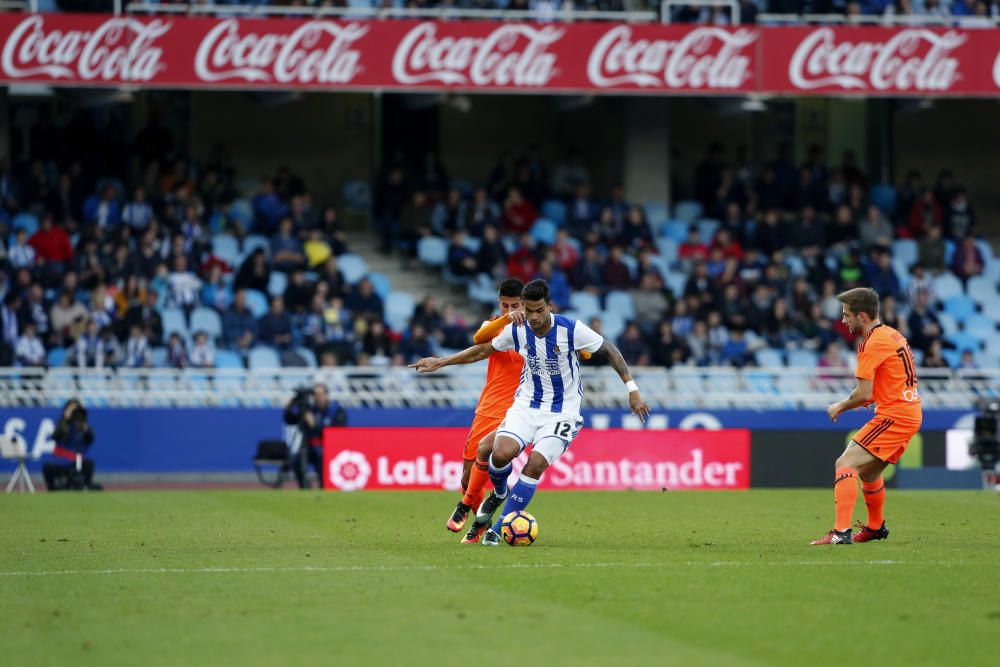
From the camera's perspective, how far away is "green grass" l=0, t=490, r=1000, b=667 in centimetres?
796

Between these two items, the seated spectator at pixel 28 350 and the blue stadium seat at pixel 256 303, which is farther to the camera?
the blue stadium seat at pixel 256 303

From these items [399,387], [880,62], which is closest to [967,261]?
[880,62]

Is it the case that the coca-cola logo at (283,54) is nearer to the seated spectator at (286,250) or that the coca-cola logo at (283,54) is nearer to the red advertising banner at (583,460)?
the seated spectator at (286,250)

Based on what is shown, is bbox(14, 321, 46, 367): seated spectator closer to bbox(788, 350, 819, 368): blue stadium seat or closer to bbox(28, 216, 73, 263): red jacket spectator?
bbox(28, 216, 73, 263): red jacket spectator

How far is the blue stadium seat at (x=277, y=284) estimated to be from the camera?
1067 inches

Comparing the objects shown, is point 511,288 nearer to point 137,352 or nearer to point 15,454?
point 15,454

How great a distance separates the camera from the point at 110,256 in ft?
87.0

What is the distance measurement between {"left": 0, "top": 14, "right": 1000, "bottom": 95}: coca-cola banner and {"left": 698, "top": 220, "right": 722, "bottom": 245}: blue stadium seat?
315 centimetres

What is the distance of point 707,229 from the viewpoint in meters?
31.0

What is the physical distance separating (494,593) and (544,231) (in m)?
20.4

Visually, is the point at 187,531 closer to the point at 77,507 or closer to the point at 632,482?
the point at 77,507

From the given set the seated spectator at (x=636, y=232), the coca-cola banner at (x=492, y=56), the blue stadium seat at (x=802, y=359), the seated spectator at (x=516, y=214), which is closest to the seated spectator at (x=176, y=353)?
the coca-cola banner at (x=492, y=56)

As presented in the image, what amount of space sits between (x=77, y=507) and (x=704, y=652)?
1157 cm

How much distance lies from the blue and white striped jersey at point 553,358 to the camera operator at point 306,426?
10180mm
